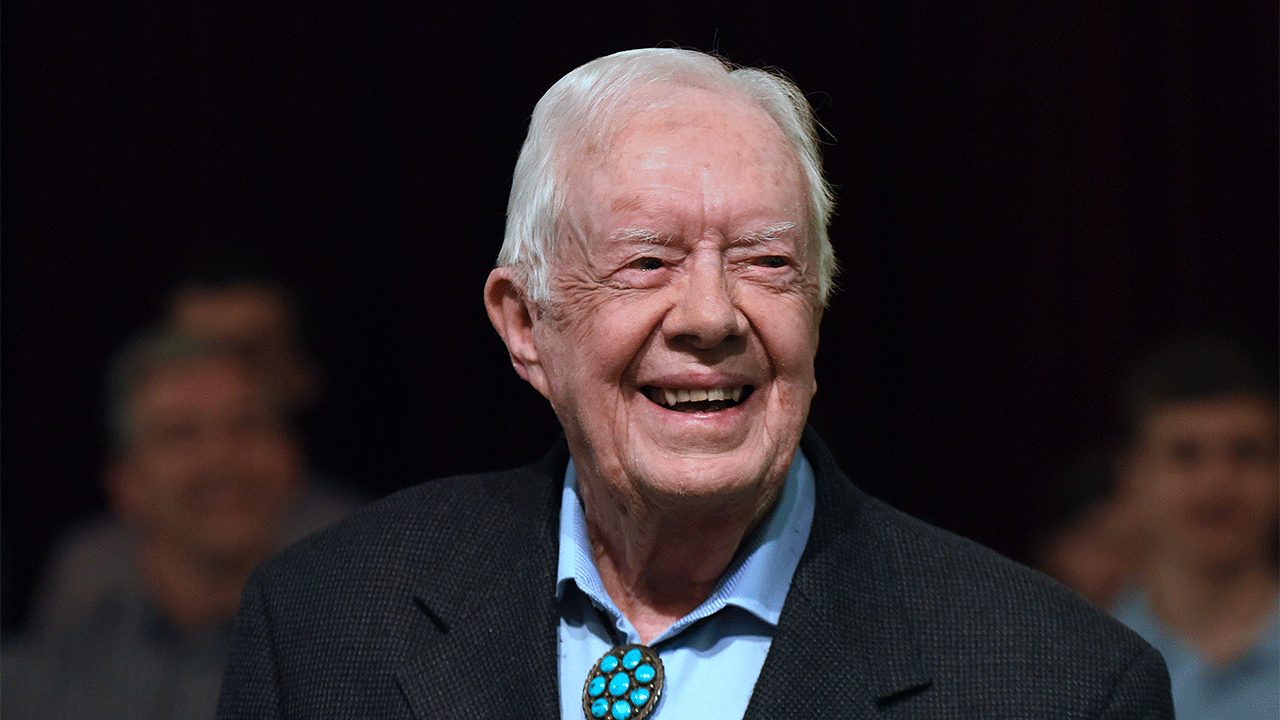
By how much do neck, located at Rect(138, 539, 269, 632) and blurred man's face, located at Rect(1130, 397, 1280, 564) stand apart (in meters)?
2.49

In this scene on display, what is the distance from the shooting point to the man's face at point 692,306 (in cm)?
164

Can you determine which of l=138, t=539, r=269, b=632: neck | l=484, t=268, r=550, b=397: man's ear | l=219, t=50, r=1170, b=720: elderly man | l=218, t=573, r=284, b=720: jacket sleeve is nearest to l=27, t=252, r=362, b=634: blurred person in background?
l=138, t=539, r=269, b=632: neck

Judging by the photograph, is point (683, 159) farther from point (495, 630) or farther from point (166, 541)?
point (166, 541)

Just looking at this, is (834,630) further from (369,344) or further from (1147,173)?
(1147,173)

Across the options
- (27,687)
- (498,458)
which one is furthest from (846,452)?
(27,687)

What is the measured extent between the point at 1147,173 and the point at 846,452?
3.88 ft

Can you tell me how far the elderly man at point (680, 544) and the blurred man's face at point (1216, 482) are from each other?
1.84m

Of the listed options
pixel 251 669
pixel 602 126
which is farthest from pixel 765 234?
pixel 251 669

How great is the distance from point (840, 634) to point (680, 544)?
0.84 feet

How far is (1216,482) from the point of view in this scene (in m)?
3.36

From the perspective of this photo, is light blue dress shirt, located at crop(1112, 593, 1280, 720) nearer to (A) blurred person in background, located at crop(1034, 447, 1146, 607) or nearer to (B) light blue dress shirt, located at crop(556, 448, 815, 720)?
(A) blurred person in background, located at crop(1034, 447, 1146, 607)

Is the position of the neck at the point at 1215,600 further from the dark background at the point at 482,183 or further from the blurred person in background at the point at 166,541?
the blurred person in background at the point at 166,541

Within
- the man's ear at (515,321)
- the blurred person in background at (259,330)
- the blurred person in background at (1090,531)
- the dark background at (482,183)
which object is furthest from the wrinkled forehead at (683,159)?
the blurred person in background at (1090,531)

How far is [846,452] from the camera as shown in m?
3.45
